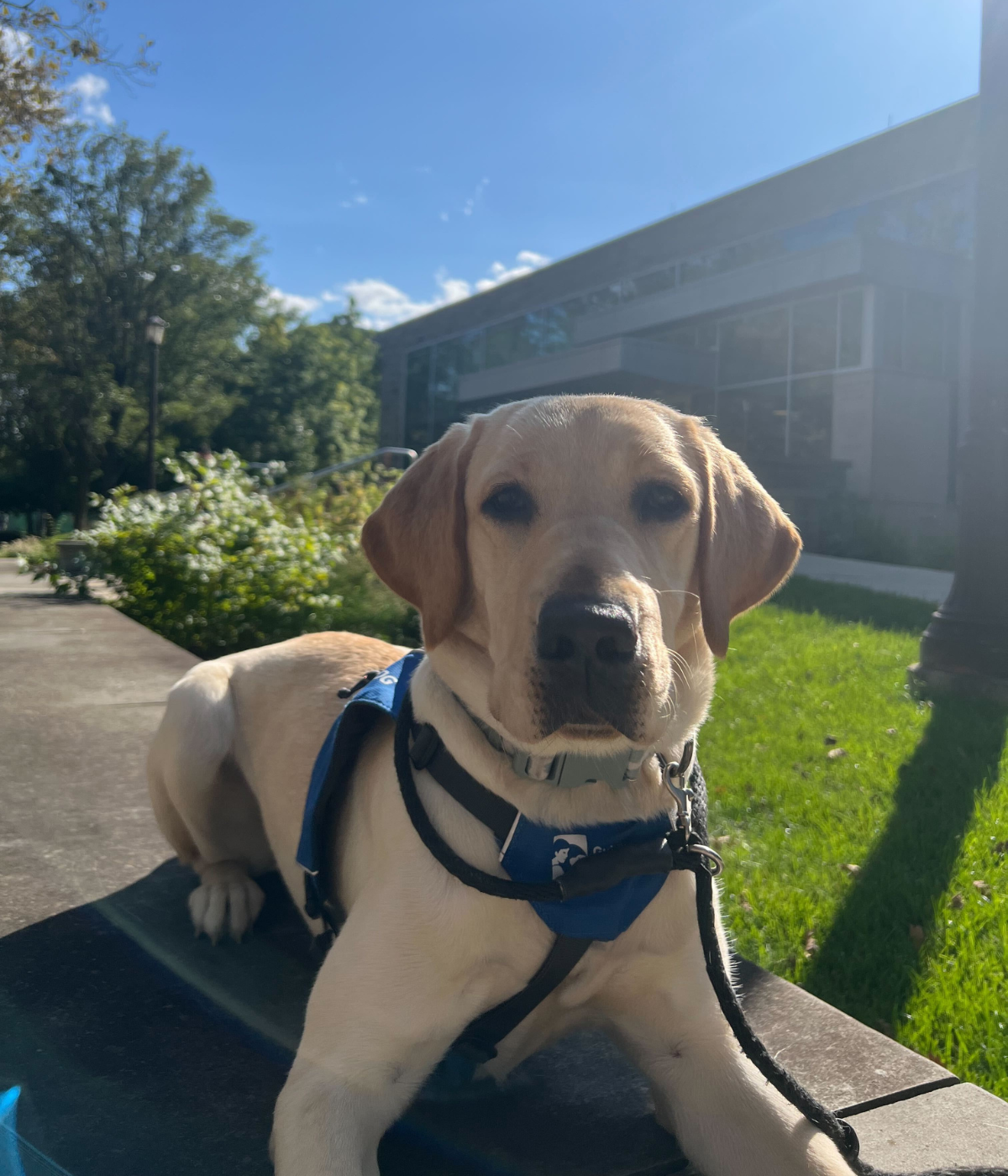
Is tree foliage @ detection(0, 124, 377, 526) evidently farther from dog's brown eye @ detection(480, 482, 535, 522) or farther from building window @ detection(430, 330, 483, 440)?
dog's brown eye @ detection(480, 482, 535, 522)

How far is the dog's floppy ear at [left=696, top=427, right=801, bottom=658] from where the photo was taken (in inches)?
84.0

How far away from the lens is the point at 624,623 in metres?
1.64

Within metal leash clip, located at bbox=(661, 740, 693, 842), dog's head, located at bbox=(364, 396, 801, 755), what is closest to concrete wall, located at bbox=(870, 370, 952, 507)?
dog's head, located at bbox=(364, 396, 801, 755)

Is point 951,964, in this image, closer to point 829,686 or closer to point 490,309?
point 829,686

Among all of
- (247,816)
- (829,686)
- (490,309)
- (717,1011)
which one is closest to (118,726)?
(247,816)

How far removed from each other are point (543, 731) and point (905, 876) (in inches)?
86.1

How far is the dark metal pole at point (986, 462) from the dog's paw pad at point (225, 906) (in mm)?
4362

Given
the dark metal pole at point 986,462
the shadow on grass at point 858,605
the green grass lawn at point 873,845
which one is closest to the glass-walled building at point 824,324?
the shadow on grass at point 858,605

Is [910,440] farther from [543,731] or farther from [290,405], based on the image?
[290,405]

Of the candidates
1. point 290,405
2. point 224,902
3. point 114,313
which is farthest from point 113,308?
point 224,902

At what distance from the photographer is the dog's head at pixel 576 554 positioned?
1.70 meters

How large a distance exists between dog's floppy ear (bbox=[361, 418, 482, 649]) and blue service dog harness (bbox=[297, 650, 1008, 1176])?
28 centimetres

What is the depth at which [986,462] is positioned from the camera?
225 inches

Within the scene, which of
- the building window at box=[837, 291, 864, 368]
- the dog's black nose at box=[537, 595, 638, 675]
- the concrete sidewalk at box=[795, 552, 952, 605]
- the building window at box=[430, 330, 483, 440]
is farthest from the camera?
the building window at box=[430, 330, 483, 440]
